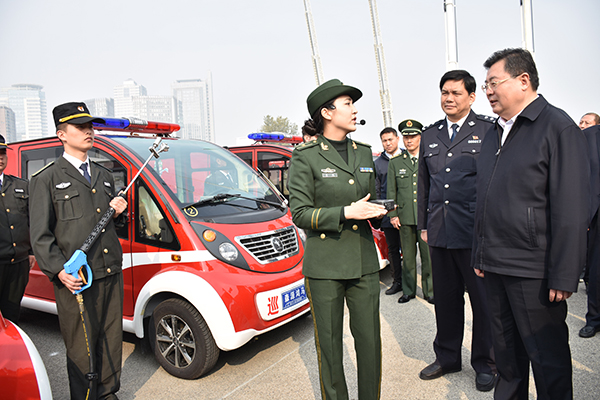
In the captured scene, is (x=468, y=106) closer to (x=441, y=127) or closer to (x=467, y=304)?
(x=441, y=127)

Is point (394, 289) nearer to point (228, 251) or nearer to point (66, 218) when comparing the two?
point (228, 251)

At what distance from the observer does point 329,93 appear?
7.43 feet

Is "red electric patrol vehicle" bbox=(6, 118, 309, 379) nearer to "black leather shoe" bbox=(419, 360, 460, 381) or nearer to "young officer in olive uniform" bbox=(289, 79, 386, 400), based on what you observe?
"young officer in olive uniform" bbox=(289, 79, 386, 400)

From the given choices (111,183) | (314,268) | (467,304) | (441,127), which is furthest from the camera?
(467,304)

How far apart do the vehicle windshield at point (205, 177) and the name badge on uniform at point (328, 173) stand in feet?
5.24

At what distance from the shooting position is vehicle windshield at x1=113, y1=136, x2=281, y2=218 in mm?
3625

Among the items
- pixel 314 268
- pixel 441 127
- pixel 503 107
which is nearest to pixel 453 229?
pixel 441 127

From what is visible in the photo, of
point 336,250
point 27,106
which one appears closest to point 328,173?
point 336,250

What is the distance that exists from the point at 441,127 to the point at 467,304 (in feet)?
8.61

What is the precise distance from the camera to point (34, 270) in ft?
13.8

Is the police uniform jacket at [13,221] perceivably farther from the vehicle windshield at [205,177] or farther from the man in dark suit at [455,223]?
the man in dark suit at [455,223]

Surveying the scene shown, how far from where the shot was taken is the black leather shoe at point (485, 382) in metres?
2.90

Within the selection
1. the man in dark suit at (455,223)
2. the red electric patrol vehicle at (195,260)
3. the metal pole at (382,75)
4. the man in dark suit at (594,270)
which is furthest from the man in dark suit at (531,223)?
the metal pole at (382,75)

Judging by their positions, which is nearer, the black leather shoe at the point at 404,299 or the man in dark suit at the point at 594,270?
the man in dark suit at the point at 594,270
